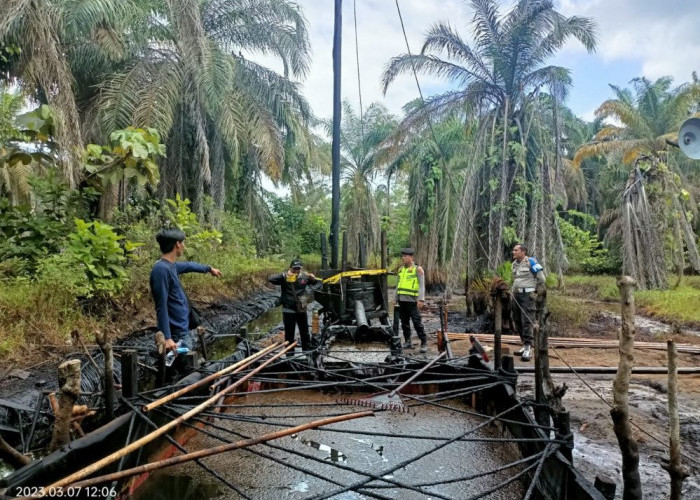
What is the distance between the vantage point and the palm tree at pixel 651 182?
610 inches

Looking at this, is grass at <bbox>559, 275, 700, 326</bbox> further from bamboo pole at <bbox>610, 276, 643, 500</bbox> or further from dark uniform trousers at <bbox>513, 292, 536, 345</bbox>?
bamboo pole at <bbox>610, 276, 643, 500</bbox>

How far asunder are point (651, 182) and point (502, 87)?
26.9 ft

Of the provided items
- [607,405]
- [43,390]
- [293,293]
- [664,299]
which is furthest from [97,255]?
[664,299]

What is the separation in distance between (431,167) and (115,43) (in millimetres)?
13290

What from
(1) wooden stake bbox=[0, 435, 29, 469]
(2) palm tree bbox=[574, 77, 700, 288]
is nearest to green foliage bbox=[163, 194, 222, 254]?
(1) wooden stake bbox=[0, 435, 29, 469]

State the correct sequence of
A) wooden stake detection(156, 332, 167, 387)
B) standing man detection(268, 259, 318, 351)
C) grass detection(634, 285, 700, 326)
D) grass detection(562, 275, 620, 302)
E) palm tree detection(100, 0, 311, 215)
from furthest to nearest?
grass detection(562, 275, 620, 302)
palm tree detection(100, 0, 311, 215)
grass detection(634, 285, 700, 326)
standing man detection(268, 259, 318, 351)
wooden stake detection(156, 332, 167, 387)

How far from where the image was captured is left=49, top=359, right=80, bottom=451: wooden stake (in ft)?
8.95

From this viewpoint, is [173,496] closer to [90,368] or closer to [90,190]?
[90,368]

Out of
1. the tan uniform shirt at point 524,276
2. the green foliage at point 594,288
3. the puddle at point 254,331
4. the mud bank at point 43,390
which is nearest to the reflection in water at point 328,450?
the mud bank at point 43,390

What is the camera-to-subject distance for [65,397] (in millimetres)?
2795

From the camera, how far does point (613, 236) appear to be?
23266 mm

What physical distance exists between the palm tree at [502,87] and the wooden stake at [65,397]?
419 inches

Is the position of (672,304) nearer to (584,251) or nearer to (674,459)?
(584,251)

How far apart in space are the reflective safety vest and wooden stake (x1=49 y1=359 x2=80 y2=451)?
565 centimetres
